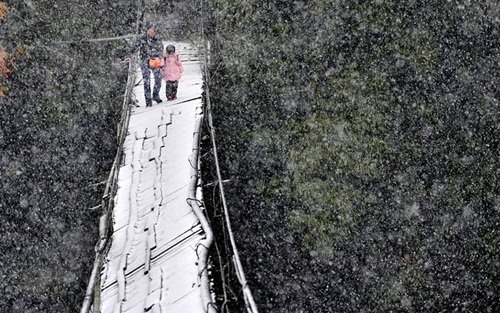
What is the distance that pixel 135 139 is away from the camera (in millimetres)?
9594

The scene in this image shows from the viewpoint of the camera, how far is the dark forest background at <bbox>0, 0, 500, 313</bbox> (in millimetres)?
10977

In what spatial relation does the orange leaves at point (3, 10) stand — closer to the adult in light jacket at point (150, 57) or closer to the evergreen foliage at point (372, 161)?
the adult in light jacket at point (150, 57)

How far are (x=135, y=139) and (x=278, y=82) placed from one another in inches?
178

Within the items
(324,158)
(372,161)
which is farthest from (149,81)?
(372,161)

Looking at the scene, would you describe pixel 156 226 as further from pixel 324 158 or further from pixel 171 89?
pixel 324 158

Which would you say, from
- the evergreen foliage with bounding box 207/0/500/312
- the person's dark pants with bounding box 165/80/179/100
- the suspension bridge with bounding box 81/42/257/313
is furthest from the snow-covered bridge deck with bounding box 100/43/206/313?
the evergreen foliage with bounding box 207/0/500/312

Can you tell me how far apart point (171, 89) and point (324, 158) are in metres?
3.78

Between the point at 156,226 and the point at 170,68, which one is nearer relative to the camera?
the point at 156,226

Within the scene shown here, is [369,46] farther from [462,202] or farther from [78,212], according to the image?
[78,212]

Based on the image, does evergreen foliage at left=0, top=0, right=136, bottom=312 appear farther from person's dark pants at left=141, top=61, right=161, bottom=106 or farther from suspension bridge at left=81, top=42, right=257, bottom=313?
suspension bridge at left=81, top=42, right=257, bottom=313

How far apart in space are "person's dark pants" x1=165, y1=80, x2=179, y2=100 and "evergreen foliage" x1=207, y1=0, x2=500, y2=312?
2164 mm

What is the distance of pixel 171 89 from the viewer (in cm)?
1082

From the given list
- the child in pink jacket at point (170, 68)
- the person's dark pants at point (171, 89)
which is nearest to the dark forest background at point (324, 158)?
the person's dark pants at point (171, 89)

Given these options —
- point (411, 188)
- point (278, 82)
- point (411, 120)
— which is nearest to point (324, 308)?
point (411, 188)
